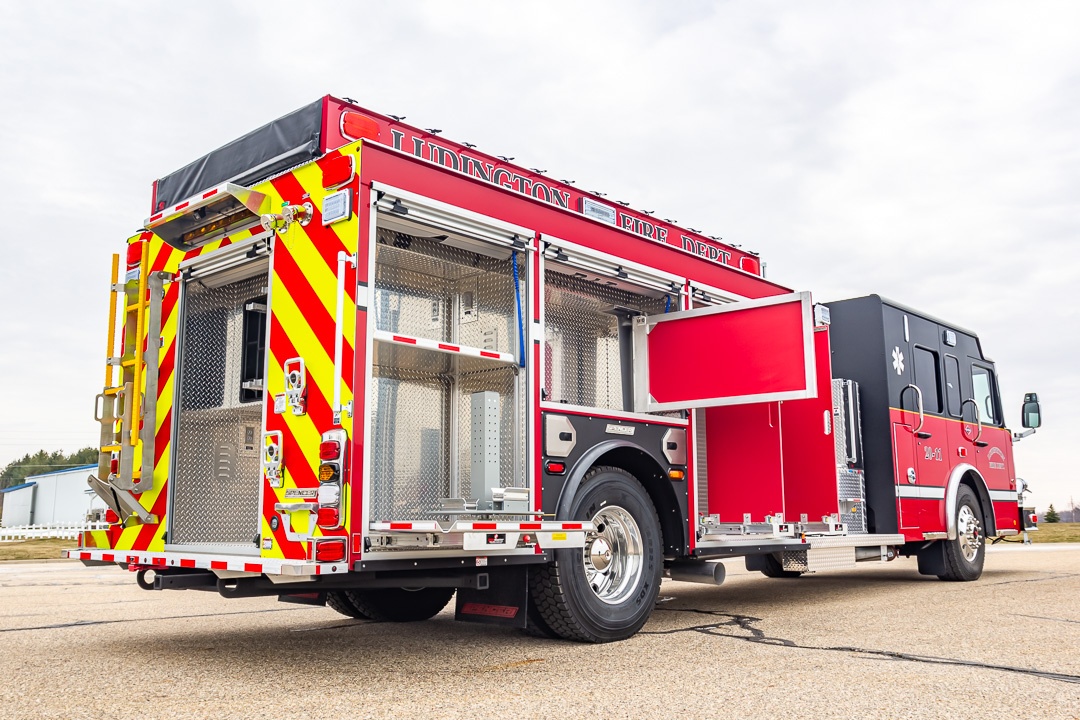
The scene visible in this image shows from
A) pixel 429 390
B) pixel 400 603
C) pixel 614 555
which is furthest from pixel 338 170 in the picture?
pixel 400 603

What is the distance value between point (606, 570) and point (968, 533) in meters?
6.15

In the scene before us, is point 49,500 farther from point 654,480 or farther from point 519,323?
point 519,323

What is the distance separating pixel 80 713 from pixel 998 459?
419 inches

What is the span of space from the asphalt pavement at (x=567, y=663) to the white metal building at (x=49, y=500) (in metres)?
44.5

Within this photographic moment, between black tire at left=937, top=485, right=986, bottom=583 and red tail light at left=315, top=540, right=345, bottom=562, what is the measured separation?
25.9 feet

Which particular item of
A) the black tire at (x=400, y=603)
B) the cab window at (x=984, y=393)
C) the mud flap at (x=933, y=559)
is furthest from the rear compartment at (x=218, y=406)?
the cab window at (x=984, y=393)

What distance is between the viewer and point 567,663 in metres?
5.36

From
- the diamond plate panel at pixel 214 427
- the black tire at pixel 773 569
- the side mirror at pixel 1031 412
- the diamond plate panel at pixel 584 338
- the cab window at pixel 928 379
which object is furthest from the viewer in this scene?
the side mirror at pixel 1031 412

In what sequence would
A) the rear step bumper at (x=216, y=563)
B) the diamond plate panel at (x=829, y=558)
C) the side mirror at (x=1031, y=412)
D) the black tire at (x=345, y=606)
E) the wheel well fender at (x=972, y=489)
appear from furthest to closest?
the side mirror at (x=1031, y=412)
the wheel well fender at (x=972, y=489)
the diamond plate panel at (x=829, y=558)
the black tire at (x=345, y=606)
the rear step bumper at (x=216, y=563)

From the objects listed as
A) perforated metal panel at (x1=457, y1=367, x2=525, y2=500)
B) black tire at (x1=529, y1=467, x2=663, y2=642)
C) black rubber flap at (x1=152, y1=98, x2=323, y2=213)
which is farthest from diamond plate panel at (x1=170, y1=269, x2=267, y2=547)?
black tire at (x1=529, y1=467, x2=663, y2=642)

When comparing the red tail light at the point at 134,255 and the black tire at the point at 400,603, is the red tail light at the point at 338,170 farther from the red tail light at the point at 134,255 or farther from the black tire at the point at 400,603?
the black tire at the point at 400,603

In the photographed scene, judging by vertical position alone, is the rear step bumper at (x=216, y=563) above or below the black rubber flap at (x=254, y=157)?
below

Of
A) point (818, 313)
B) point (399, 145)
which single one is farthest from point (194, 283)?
point (818, 313)

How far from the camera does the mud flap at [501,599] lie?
5.66 meters
